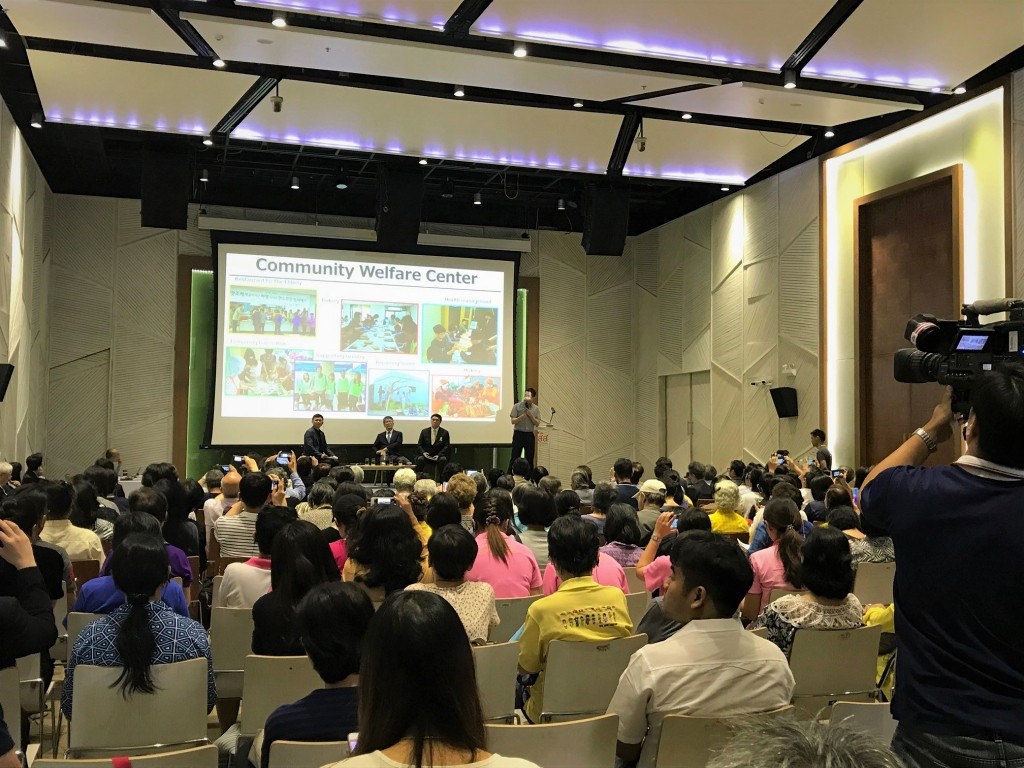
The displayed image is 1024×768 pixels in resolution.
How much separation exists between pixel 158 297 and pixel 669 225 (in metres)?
8.46

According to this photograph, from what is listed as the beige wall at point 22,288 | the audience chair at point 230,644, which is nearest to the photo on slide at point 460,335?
the beige wall at point 22,288

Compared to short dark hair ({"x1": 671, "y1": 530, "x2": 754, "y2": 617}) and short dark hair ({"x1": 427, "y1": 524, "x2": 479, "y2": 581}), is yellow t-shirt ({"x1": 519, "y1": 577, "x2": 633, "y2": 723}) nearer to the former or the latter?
short dark hair ({"x1": 427, "y1": 524, "x2": 479, "y2": 581})

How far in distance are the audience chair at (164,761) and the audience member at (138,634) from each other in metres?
0.64

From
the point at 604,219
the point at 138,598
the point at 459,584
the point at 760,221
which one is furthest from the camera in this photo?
the point at 760,221

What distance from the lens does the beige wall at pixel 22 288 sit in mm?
9633

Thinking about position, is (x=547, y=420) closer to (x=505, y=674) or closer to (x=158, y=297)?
(x=158, y=297)

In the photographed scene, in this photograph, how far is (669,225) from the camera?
51.3ft

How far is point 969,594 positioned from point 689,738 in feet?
2.57

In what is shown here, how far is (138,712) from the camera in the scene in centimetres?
267

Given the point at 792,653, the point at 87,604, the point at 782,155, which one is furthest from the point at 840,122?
the point at 87,604

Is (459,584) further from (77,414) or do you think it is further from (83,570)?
(77,414)

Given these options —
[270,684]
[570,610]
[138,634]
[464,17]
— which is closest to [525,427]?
[464,17]

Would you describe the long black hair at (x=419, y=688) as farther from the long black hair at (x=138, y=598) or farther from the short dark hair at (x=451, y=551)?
the short dark hair at (x=451, y=551)

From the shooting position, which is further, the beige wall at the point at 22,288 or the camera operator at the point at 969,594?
the beige wall at the point at 22,288
